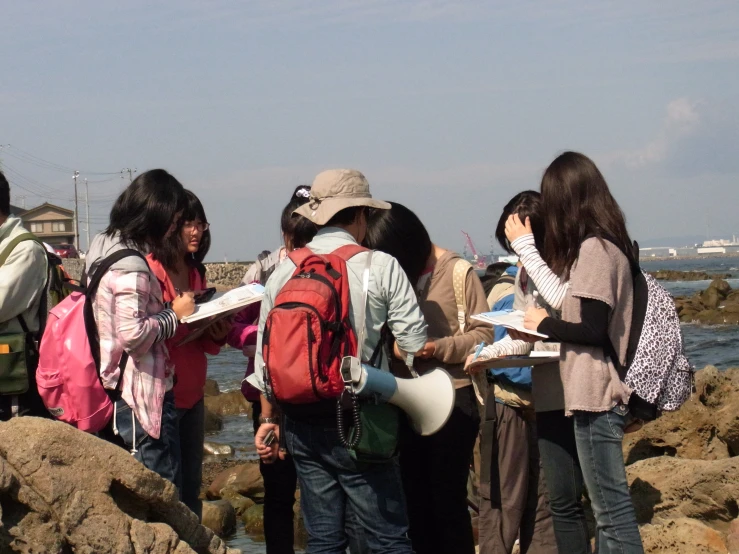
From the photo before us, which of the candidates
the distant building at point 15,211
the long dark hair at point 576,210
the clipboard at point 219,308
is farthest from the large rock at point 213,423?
the long dark hair at point 576,210

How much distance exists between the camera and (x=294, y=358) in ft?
11.5

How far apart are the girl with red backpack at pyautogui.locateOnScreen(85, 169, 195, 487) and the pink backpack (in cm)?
3

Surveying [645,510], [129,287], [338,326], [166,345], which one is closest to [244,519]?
[645,510]

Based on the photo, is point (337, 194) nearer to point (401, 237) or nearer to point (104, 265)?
point (401, 237)

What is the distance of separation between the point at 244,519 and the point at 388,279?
5221mm

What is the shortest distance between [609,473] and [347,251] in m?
1.48

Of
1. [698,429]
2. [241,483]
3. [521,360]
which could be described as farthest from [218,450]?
[521,360]

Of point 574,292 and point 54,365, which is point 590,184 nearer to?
point 574,292

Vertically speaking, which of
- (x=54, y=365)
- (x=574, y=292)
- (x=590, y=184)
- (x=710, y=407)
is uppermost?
(x=590, y=184)

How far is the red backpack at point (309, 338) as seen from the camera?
11.5ft

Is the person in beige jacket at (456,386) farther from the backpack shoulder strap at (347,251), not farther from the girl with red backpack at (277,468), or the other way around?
the backpack shoulder strap at (347,251)

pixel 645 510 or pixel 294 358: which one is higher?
pixel 294 358

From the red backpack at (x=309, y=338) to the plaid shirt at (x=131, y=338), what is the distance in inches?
28.8

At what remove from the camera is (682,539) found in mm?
5355
